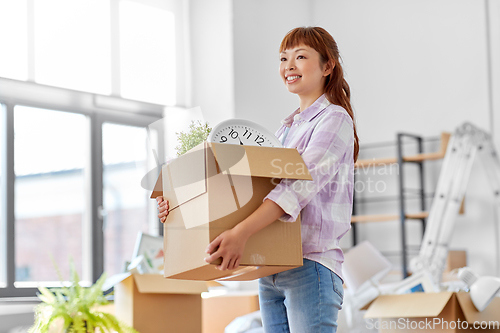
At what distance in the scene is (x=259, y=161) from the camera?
1009 millimetres

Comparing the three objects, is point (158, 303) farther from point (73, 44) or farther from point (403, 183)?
point (403, 183)

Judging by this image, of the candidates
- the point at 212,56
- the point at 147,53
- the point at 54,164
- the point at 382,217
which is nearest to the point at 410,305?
the point at 382,217

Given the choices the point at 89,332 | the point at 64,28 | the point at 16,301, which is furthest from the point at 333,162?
the point at 64,28

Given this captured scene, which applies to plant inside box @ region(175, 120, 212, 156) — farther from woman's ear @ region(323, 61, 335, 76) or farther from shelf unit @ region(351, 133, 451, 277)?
shelf unit @ region(351, 133, 451, 277)

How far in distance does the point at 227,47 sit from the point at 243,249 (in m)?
3.18

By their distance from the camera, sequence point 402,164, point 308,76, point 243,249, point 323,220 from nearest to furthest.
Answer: point 243,249, point 323,220, point 308,76, point 402,164

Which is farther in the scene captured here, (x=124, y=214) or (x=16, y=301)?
(x=124, y=214)

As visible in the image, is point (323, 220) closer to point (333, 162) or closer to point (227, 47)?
point (333, 162)

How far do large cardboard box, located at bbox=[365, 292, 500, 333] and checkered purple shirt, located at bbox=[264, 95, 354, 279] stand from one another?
973mm

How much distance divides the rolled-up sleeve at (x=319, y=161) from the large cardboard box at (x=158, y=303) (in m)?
1.45

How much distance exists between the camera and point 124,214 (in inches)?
152

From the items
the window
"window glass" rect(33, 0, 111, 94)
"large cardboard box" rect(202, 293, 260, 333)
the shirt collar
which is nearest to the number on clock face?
the shirt collar

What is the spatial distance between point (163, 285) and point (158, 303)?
7 centimetres

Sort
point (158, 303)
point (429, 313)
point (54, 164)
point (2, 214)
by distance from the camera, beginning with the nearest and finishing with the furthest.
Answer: point (429, 313) < point (158, 303) < point (2, 214) < point (54, 164)
